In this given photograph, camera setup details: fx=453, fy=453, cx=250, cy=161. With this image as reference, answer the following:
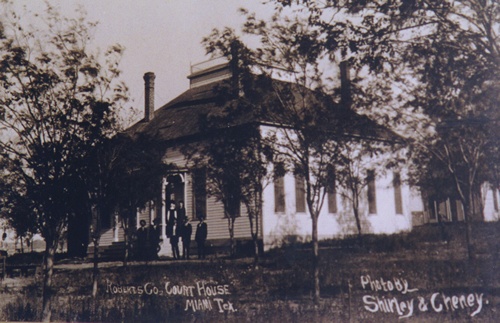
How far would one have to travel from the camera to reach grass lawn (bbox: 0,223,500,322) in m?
5.99

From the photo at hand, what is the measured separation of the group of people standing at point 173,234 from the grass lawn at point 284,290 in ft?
1.03

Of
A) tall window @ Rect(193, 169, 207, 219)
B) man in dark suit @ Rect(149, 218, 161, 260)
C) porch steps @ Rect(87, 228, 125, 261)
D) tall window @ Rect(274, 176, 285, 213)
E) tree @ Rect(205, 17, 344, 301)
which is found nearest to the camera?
tree @ Rect(205, 17, 344, 301)

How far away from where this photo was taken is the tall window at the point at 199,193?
8312 mm

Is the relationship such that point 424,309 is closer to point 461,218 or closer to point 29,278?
point 461,218

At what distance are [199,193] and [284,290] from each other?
7.63 ft

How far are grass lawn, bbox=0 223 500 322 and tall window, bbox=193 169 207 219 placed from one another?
95 centimetres

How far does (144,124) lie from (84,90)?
1.46 m

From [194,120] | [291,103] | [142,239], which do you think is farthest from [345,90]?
[142,239]

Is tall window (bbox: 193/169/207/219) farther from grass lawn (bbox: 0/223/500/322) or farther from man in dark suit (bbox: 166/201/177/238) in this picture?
grass lawn (bbox: 0/223/500/322)

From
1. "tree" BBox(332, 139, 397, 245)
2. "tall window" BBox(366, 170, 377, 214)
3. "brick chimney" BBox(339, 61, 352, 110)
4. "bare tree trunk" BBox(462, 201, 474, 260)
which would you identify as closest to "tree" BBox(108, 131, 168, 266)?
"tree" BBox(332, 139, 397, 245)

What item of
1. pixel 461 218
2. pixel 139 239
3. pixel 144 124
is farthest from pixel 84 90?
pixel 461 218

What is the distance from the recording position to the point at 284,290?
25.5ft

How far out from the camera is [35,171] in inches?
283

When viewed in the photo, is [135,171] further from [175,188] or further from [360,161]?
[360,161]
